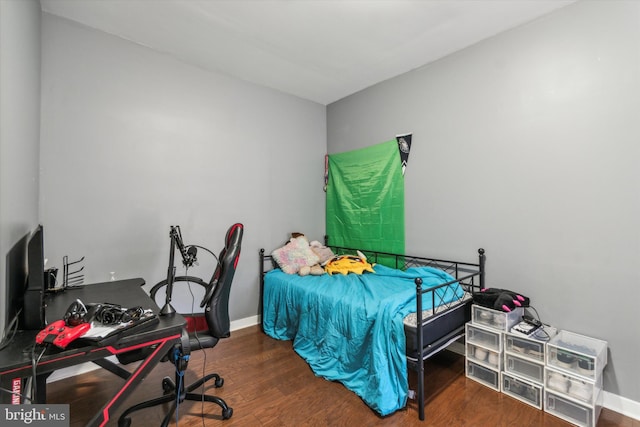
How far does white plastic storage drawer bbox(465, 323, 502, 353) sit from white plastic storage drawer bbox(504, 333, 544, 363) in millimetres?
47

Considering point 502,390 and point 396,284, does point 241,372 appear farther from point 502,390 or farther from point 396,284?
point 502,390

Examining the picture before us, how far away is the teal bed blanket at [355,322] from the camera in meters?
1.85

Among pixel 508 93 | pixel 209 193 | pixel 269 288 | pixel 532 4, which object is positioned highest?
pixel 532 4

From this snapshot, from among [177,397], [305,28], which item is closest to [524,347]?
[177,397]

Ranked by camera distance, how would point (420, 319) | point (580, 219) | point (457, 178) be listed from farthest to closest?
point (457, 178) < point (580, 219) < point (420, 319)

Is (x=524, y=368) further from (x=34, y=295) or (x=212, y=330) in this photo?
(x=34, y=295)

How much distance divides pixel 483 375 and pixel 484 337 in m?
0.27

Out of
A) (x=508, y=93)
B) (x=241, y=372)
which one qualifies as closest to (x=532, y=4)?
(x=508, y=93)

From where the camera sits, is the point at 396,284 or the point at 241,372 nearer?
the point at 241,372

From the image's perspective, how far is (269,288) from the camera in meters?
3.06

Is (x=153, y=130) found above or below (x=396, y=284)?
above

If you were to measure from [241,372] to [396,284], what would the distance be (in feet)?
4.75

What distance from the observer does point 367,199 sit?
11.0ft

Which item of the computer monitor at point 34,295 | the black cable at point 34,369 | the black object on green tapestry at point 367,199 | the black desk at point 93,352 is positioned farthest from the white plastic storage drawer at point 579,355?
the computer monitor at point 34,295
